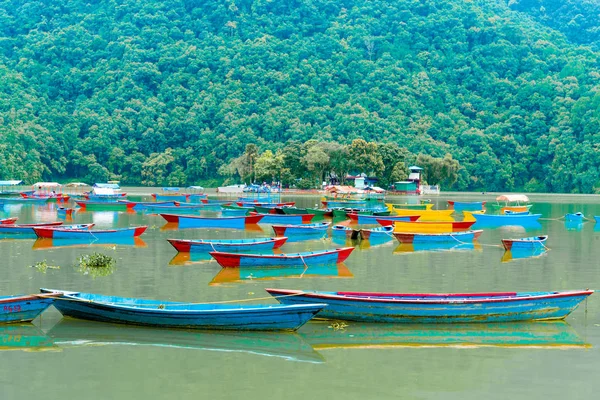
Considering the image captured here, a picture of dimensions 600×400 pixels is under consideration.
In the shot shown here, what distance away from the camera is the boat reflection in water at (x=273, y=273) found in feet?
85.4

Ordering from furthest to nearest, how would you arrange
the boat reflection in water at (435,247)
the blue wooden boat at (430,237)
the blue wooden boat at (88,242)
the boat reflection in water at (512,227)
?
1. the boat reflection in water at (512,227)
2. the blue wooden boat at (430,237)
3. the boat reflection in water at (435,247)
4. the blue wooden boat at (88,242)

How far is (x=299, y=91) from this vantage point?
151250 millimetres

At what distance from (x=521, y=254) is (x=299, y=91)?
119568 mm

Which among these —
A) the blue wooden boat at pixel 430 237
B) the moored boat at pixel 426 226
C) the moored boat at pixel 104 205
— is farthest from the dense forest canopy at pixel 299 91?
the blue wooden boat at pixel 430 237

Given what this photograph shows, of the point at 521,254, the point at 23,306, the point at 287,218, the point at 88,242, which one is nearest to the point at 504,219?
the point at 287,218

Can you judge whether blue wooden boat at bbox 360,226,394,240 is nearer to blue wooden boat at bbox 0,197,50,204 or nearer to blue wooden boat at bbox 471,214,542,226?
blue wooden boat at bbox 471,214,542,226

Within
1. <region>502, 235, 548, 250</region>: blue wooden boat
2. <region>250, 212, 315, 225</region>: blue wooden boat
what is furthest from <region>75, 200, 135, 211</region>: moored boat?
<region>502, 235, 548, 250</region>: blue wooden boat

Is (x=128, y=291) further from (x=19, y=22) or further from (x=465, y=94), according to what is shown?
(x=19, y=22)

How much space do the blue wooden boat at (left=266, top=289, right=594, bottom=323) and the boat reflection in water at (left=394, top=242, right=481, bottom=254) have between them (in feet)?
54.3

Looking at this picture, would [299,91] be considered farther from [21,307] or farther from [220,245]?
[21,307]

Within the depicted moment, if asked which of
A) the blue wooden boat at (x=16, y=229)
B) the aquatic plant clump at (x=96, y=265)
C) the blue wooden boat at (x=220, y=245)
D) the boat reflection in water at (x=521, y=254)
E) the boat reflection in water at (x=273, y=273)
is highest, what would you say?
the blue wooden boat at (x=16, y=229)

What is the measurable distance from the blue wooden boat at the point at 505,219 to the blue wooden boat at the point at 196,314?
1577 inches

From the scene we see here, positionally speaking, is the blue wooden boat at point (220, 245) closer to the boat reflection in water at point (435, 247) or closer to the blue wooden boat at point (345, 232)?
the boat reflection in water at point (435, 247)

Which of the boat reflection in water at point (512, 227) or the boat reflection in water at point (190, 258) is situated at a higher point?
the boat reflection in water at point (190, 258)
